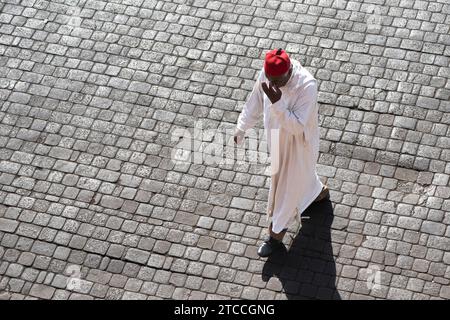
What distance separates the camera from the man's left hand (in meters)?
7.61

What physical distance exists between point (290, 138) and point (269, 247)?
124 centimetres

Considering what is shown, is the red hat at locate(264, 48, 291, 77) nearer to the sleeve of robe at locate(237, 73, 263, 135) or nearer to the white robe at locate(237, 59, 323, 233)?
the white robe at locate(237, 59, 323, 233)

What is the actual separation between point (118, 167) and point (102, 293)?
162 cm

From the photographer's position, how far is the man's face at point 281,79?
759 cm

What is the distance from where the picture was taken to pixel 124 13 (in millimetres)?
11258

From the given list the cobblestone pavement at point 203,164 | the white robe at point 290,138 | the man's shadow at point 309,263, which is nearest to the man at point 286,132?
the white robe at point 290,138

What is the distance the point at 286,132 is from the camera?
802 centimetres

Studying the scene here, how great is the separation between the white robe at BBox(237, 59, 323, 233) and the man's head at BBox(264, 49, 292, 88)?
0.37ft

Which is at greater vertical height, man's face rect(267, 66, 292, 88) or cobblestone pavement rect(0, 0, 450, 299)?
man's face rect(267, 66, 292, 88)

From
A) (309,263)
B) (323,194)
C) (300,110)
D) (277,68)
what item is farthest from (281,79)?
(309,263)

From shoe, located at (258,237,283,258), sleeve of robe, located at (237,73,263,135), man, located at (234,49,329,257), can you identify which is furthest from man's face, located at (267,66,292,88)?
shoe, located at (258,237,283,258)

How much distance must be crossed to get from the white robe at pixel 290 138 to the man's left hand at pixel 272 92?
46 millimetres

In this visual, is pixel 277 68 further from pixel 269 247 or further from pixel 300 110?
pixel 269 247
